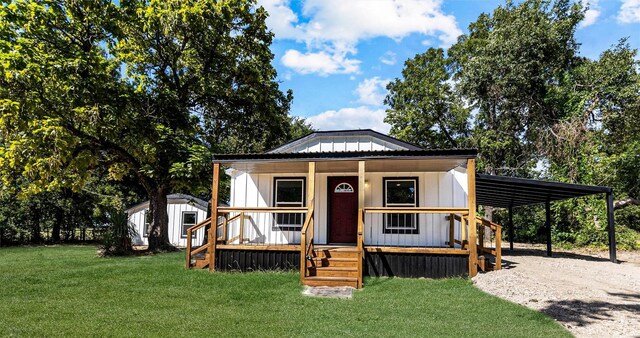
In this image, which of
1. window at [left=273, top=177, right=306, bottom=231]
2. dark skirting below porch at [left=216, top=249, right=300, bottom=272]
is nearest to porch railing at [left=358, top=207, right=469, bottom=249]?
window at [left=273, top=177, right=306, bottom=231]

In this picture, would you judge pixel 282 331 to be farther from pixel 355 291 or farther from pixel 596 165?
pixel 596 165

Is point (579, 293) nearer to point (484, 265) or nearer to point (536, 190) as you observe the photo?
point (484, 265)

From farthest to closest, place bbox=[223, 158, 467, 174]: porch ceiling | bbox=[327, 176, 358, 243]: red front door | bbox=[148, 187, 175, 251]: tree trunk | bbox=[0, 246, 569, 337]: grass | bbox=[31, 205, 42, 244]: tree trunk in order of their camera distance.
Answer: bbox=[31, 205, 42, 244]: tree trunk
bbox=[148, 187, 175, 251]: tree trunk
bbox=[327, 176, 358, 243]: red front door
bbox=[223, 158, 467, 174]: porch ceiling
bbox=[0, 246, 569, 337]: grass

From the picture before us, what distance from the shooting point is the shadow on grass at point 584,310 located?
5436 millimetres

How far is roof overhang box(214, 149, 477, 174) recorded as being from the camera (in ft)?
28.5

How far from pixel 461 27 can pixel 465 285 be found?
22.7 meters

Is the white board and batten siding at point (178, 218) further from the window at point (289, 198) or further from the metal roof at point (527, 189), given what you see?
the metal roof at point (527, 189)

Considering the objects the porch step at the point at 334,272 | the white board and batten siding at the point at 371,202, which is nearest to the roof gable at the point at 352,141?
the white board and batten siding at the point at 371,202

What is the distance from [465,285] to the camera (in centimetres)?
778

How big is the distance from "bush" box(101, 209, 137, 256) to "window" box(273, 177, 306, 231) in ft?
21.3

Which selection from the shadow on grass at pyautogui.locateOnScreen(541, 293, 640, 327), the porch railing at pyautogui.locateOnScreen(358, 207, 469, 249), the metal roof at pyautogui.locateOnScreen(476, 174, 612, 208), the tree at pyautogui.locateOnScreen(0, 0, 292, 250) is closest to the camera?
the shadow on grass at pyautogui.locateOnScreen(541, 293, 640, 327)

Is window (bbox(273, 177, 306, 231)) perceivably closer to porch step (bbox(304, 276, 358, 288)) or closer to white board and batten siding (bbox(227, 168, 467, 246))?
white board and batten siding (bbox(227, 168, 467, 246))

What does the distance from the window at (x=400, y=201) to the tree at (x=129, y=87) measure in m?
6.97

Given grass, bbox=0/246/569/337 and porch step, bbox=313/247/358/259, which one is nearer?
grass, bbox=0/246/569/337
